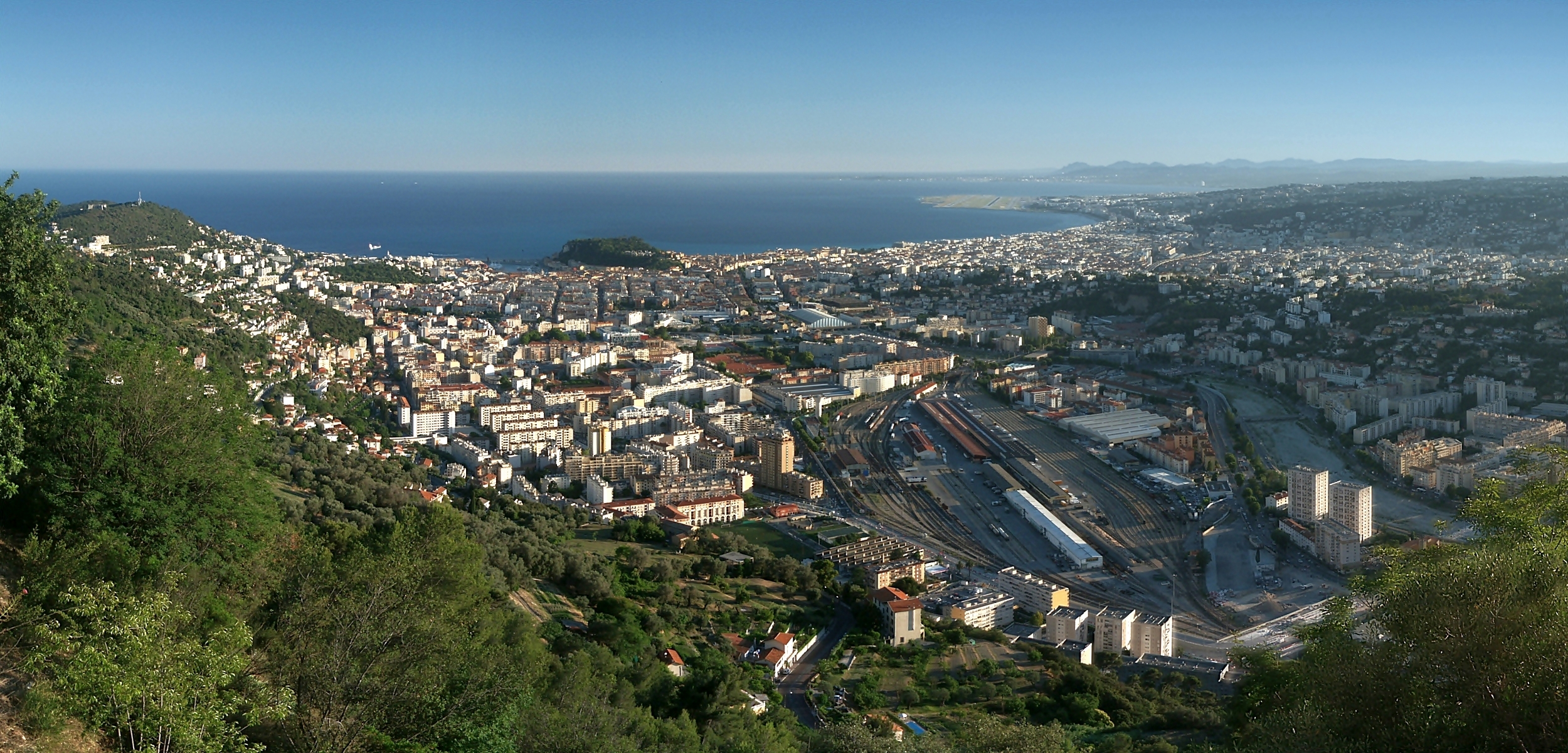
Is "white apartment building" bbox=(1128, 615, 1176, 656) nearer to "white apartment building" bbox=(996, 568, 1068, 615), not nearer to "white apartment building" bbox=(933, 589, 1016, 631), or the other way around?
"white apartment building" bbox=(996, 568, 1068, 615)

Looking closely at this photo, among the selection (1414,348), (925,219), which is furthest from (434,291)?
(925,219)

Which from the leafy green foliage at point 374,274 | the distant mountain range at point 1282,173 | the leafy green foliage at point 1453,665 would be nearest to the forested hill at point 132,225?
the leafy green foliage at point 374,274

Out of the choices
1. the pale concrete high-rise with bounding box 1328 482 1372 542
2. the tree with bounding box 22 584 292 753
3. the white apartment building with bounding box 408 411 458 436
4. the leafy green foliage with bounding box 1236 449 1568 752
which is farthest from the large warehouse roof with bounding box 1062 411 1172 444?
the tree with bounding box 22 584 292 753

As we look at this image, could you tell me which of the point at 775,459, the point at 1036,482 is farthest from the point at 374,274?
the point at 1036,482

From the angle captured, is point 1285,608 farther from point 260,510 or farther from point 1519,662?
point 260,510

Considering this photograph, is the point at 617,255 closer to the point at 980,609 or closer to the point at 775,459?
the point at 775,459

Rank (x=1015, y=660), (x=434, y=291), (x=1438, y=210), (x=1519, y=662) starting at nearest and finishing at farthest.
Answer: (x=1519, y=662), (x=1015, y=660), (x=434, y=291), (x=1438, y=210)

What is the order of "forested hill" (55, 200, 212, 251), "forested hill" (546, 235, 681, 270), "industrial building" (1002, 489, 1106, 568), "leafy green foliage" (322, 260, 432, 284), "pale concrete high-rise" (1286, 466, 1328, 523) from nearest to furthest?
"industrial building" (1002, 489, 1106, 568)
"pale concrete high-rise" (1286, 466, 1328, 523)
"forested hill" (55, 200, 212, 251)
"leafy green foliage" (322, 260, 432, 284)
"forested hill" (546, 235, 681, 270)
